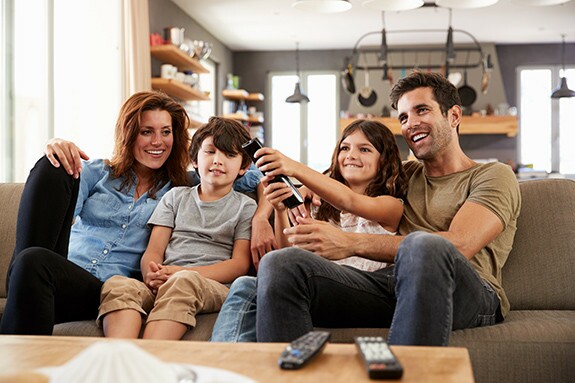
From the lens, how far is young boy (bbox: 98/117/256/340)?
1925mm

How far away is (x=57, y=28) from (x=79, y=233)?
3230 mm

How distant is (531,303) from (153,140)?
4.28 feet

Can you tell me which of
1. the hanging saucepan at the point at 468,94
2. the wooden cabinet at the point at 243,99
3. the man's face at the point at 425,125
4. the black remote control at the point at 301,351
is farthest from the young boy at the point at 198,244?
the hanging saucepan at the point at 468,94

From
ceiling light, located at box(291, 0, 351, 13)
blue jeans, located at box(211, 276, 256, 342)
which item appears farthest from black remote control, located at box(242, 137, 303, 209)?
ceiling light, located at box(291, 0, 351, 13)

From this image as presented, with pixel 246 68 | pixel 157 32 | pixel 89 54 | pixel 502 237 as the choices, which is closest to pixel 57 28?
pixel 89 54

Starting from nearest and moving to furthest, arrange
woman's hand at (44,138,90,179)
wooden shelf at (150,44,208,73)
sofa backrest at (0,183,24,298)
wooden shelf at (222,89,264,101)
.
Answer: woman's hand at (44,138,90,179) < sofa backrest at (0,183,24,298) < wooden shelf at (150,44,208,73) < wooden shelf at (222,89,264,101)

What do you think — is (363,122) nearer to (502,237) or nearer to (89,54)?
(502,237)

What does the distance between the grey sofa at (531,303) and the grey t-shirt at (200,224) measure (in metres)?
0.27

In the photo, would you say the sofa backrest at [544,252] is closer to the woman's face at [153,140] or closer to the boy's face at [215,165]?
the boy's face at [215,165]

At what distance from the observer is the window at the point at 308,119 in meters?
9.91

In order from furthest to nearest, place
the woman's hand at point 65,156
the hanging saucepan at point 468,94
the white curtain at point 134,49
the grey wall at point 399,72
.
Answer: the grey wall at point 399,72 → the hanging saucepan at point 468,94 → the white curtain at point 134,49 → the woman's hand at point 65,156

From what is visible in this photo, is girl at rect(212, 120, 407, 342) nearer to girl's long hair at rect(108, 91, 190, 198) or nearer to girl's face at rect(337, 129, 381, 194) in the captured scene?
girl's face at rect(337, 129, 381, 194)

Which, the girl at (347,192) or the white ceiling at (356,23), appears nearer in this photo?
the girl at (347,192)

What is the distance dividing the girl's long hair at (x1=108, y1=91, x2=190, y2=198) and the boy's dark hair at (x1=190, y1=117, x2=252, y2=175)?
10 cm
